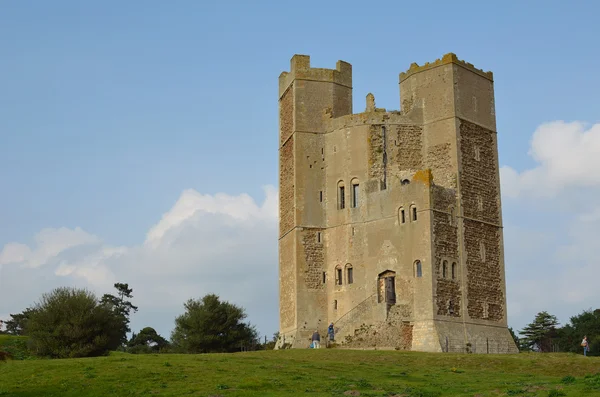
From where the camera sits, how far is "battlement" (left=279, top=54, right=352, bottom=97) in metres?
57.0

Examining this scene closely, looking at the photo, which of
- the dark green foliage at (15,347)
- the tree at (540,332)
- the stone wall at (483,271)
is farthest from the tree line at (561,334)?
the dark green foliage at (15,347)

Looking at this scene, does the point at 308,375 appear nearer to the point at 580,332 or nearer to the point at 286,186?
the point at 286,186

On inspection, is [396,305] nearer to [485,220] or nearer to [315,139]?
[485,220]

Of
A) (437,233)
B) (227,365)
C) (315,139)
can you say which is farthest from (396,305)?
(227,365)

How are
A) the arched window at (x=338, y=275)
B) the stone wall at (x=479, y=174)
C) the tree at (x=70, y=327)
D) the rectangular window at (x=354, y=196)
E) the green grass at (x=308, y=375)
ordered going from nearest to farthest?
the green grass at (x=308, y=375) < the tree at (x=70, y=327) < the stone wall at (x=479, y=174) < the arched window at (x=338, y=275) < the rectangular window at (x=354, y=196)

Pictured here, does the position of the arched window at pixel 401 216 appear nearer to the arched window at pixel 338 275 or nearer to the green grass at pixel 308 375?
the arched window at pixel 338 275

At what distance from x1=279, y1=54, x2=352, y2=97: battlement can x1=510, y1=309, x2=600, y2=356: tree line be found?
32.2 m

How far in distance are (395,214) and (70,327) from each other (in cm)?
1845

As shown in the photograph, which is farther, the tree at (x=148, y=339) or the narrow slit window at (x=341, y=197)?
the tree at (x=148, y=339)

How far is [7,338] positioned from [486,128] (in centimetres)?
3171

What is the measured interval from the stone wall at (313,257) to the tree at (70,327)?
11853 millimetres

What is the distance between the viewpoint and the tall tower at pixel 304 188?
53969mm

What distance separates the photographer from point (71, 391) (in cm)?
3027

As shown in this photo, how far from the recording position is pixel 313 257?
5459 centimetres
